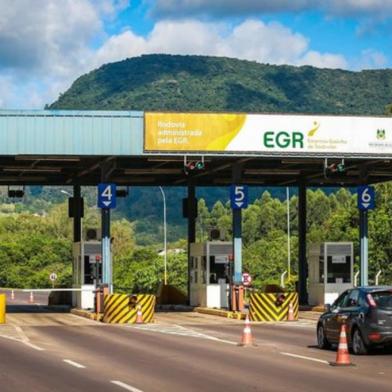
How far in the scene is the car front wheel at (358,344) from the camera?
23.9 m

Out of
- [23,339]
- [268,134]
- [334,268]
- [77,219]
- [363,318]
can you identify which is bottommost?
[23,339]

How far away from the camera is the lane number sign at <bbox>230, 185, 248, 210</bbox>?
43.6m

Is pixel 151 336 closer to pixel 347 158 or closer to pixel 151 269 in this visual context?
pixel 347 158

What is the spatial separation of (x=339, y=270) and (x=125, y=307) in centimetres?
1280

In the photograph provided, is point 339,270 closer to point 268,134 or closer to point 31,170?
point 268,134

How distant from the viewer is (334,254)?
49062 mm

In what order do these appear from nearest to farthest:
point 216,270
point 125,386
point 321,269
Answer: point 125,386 → point 321,269 → point 216,270

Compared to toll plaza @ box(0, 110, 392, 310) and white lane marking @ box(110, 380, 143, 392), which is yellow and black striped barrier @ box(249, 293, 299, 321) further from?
white lane marking @ box(110, 380, 143, 392)

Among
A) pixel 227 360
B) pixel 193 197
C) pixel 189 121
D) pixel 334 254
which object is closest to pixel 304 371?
pixel 227 360

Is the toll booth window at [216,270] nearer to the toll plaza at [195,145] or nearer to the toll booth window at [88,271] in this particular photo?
the toll plaza at [195,145]

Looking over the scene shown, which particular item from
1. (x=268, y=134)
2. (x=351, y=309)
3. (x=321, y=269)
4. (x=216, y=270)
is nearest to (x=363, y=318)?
(x=351, y=309)

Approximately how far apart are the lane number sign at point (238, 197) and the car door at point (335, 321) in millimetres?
17868

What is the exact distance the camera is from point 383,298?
79.2ft

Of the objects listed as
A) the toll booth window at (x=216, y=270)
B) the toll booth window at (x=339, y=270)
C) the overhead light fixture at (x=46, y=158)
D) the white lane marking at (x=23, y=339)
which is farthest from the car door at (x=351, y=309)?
the toll booth window at (x=216, y=270)
